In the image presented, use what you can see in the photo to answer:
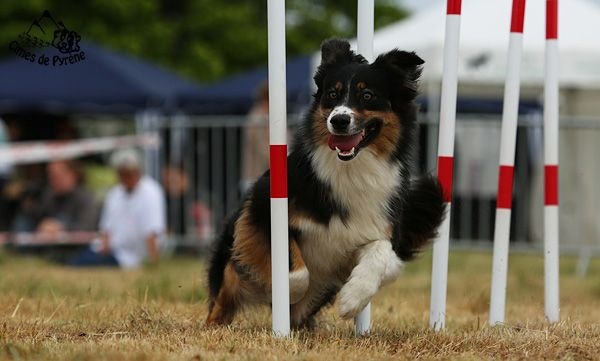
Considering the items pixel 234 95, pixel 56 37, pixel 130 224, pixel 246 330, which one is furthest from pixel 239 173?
pixel 246 330

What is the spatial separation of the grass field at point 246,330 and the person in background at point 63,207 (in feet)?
13.5

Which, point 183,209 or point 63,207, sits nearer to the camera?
point 63,207

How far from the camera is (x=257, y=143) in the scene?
35.1 feet

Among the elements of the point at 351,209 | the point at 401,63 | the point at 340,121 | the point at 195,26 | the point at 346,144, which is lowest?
the point at 351,209

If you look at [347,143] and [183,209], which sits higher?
[347,143]

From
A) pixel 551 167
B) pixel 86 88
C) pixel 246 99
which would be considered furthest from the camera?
pixel 246 99

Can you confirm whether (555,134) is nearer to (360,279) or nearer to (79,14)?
(360,279)

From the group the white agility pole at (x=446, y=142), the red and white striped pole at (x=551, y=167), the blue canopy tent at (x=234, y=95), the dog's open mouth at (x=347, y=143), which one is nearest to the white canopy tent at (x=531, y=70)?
Answer: the blue canopy tent at (x=234, y=95)

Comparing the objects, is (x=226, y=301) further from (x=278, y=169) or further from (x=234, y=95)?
(x=234, y=95)

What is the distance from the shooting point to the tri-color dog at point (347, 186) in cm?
447

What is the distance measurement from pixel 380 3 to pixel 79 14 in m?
14.3

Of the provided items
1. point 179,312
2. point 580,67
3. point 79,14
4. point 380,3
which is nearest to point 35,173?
point 580,67

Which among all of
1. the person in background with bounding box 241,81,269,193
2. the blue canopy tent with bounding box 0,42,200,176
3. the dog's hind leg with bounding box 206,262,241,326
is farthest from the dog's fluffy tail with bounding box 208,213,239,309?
the blue canopy tent with bounding box 0,42,200,176

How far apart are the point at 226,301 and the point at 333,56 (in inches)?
51.7
